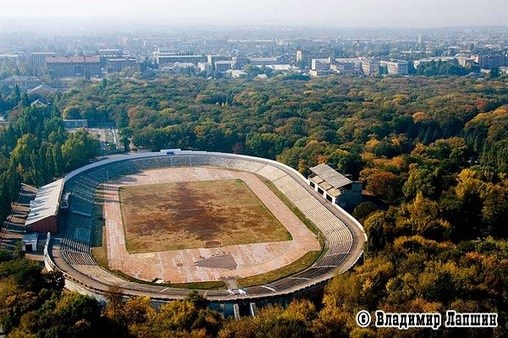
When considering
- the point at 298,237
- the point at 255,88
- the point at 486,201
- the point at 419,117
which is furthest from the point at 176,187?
the point at 255,88

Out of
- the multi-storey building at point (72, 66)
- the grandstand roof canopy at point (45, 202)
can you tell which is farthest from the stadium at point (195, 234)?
the multi-storey building at point (72, 66)

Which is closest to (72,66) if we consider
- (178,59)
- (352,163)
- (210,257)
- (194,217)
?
(178,59)

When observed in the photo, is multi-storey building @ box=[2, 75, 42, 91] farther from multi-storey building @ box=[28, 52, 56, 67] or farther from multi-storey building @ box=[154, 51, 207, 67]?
multi-storey building @ box=[154, 51, 207, 67]

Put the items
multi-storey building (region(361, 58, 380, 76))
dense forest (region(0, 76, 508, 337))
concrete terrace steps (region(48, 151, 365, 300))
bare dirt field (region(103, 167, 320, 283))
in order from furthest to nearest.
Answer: multi-storey building (region(361, 58, 380, 76)) → bare dirt field (region(103, 167, 320, 283)) → concrete terrace steps (region(48, 151, 365, 300)) → dense forest (region(0, 76, 508, 337))

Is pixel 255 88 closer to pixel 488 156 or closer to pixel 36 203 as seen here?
pixel 488 156

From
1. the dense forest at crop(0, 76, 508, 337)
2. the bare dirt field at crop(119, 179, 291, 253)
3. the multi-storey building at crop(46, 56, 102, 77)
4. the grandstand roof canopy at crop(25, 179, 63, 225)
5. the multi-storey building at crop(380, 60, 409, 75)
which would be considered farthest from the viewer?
the multi-storey building at crop(380, 60, 409, 75)

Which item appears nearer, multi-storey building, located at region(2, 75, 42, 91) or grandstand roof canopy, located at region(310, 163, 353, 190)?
grandstand roof canopy, located at region(310, 163, 353, 190)

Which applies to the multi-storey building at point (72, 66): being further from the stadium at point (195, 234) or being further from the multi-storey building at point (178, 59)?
the stadium at point (195, 234)

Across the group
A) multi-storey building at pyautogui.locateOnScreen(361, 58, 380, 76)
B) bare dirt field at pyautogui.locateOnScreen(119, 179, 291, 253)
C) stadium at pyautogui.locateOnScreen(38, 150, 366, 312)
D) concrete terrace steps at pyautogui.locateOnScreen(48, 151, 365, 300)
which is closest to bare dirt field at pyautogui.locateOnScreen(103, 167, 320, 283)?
stadium at pyautogui.locateOnScreen(38, 150, 366, 312)
